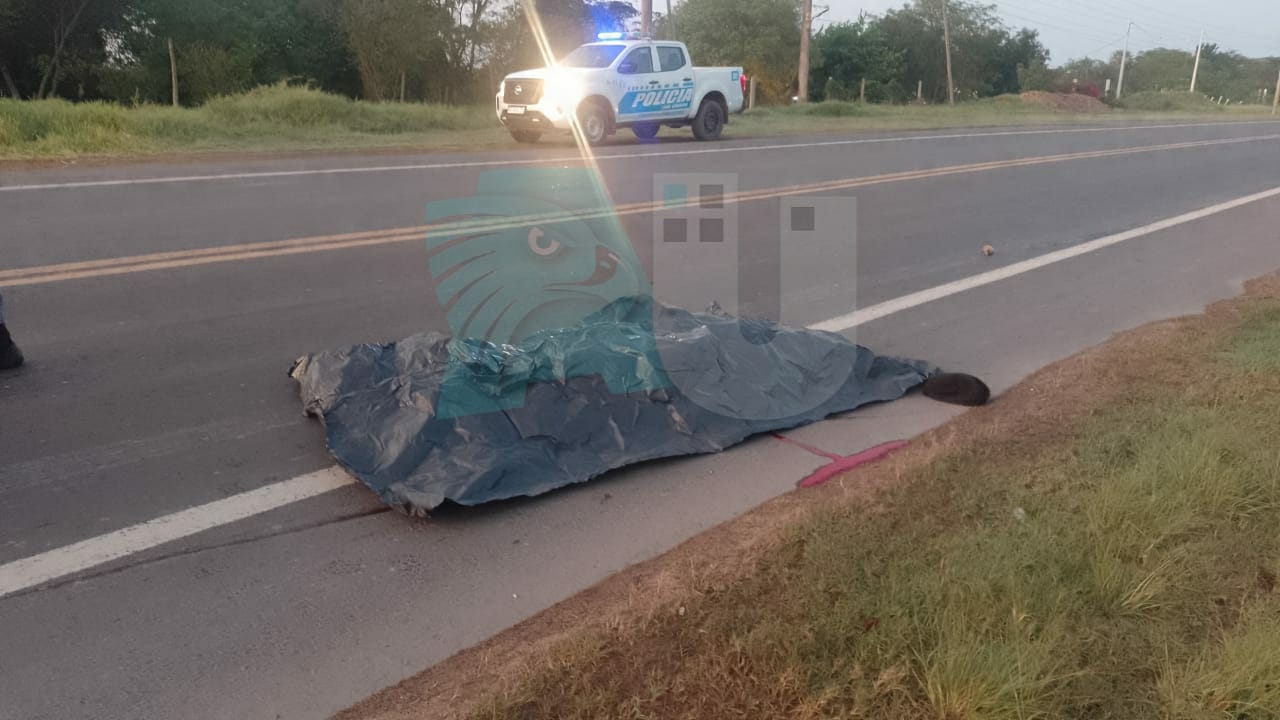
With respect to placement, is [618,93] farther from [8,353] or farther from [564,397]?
[564,397]

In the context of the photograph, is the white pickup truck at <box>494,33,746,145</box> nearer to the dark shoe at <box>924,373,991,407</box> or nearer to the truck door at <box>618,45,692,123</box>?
the truck door at <box>618,45,692,123</box>

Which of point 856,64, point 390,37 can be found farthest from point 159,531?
point 856,64

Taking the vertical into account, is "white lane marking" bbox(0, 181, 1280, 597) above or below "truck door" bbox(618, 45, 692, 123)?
below

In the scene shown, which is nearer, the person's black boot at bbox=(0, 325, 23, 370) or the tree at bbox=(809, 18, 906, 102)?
the person's black boot at bbox=(0, 325, 23, 370)

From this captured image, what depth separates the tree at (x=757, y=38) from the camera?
2030 inches

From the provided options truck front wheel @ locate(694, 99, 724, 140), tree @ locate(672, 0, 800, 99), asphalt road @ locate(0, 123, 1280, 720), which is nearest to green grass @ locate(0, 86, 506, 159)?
asphalt road @ locate(0, 123, 1280, 720)

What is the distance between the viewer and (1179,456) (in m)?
4.25

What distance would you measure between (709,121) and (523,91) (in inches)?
182

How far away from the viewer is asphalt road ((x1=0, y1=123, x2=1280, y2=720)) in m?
3.19

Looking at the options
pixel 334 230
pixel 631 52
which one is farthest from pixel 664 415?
pixel 631 52

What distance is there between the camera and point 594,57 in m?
19.7

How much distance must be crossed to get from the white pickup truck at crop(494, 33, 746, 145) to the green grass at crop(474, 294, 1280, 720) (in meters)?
15.3

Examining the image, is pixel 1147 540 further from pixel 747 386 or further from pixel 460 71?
pixel 460 71

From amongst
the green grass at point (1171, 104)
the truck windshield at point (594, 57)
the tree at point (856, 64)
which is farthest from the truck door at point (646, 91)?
the green grass at point (1171, 104)
